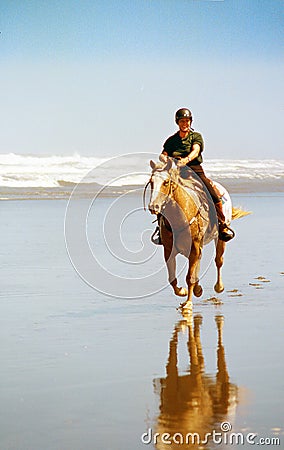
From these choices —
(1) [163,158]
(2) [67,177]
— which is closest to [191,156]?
(1) [163,158]

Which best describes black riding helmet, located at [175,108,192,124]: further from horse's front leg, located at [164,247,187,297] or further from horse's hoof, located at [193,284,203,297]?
horse's hoof, located at [193,284,203,297]

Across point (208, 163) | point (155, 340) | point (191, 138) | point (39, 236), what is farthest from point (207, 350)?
point (208, 163)

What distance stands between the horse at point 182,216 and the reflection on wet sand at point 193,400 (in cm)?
185

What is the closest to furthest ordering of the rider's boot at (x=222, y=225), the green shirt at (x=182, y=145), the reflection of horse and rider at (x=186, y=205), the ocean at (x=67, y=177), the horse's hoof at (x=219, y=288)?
the reflection of horse and rider at (x=186, y=205) → the green shirt at (x=182, y=145) → the rider's boot at (x=222, y=225) → the horse's hoof at (x=219, y=288) → the ocean at (x=67, y=177)

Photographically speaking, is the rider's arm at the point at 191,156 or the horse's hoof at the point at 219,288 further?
the horse's hoof at the point at 219,288

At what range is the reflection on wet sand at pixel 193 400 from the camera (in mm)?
5445

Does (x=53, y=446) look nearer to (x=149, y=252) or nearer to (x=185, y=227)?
(x=185, y=227)

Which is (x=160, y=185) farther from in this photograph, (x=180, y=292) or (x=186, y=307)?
(x=180, y=292)

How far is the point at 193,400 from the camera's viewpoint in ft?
20.2

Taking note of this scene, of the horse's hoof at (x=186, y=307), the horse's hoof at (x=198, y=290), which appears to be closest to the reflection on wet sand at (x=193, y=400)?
the horse's hoof at (x=186, y=307)

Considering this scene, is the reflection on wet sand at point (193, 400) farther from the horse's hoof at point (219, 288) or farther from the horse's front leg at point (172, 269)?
the horse's hoof at point (219, 288)

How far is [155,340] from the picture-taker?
26.4ft

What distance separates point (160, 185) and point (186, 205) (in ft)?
1.99

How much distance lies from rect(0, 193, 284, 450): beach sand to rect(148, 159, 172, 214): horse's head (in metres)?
1.11
